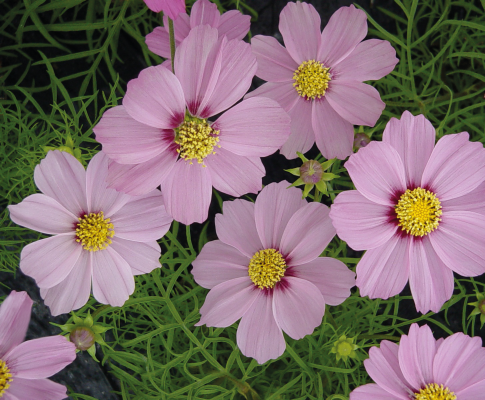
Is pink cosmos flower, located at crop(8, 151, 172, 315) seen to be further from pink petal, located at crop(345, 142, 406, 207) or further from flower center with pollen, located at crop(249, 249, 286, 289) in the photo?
pink petal, located at crop(345, 142, 406, 207)

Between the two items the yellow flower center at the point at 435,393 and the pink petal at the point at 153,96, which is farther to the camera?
the yellow flower center at the point at 435,393

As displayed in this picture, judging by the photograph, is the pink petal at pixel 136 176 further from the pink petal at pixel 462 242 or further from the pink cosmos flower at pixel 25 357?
the pink petal at pixel 462 242

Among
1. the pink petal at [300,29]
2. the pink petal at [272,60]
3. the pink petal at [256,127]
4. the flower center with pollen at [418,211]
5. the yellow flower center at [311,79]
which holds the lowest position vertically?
the flower center with pollen at [418,211]

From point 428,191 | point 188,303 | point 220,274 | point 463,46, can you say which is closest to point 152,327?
point 188,303

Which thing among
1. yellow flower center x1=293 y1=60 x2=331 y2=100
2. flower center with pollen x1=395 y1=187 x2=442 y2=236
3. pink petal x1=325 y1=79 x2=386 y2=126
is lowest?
flower center with pollen x1=395 y1=187 x2=442 y2=236

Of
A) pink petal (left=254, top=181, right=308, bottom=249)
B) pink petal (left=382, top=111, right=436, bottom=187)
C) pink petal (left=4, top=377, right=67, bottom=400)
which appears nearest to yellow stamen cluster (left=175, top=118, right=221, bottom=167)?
pink petal (left=254, top=181, right=308, bottom=249)

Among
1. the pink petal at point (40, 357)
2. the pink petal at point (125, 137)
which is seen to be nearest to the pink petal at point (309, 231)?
the pink petal at point (125, 137)
